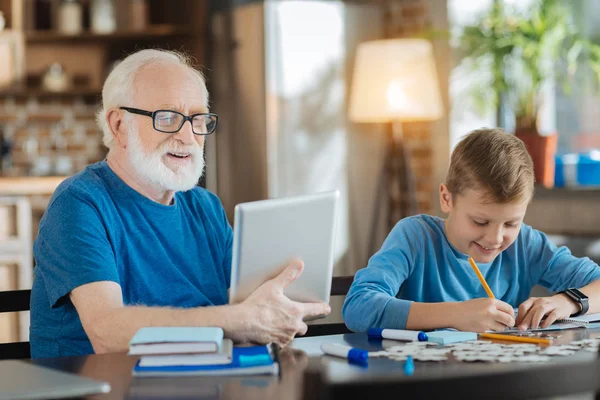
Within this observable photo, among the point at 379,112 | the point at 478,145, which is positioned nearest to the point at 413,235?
the point at 478,145

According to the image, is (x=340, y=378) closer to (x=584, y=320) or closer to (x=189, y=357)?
(x=189, y=357)

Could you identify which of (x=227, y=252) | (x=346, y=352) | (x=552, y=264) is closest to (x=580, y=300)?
(x=552, y=264)

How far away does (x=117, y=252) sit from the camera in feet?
Result: 6.11

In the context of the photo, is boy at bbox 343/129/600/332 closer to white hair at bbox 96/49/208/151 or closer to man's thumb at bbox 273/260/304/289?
man's thumb at bbox 273/260/304/289

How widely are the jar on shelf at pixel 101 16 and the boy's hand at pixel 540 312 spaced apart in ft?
14.1

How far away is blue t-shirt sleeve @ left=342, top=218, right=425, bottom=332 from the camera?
1695 mm

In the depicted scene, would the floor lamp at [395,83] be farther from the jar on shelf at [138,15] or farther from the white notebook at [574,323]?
the white notebook at [574,323]

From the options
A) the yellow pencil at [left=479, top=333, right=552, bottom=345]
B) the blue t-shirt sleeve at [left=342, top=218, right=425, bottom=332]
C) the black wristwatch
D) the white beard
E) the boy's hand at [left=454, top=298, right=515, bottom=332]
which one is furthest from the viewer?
the white beard

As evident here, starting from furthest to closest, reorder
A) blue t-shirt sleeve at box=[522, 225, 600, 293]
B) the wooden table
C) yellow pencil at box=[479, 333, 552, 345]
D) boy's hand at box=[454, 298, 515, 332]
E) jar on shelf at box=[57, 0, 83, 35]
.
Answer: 1. jar on shelf at box=[57, 0, 83, 35]
2. blue t-shirt sleeve at box=[522, 225, 600, 293]
3. boy's hand at box=[454, 298, 515, 332]
4. yellow pencil at box=[479, 333, 552, 345]
5. the wooden table

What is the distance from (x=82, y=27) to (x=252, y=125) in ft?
5.04

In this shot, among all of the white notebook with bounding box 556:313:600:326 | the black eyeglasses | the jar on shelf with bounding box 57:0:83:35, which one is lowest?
the white notebook with bounding box 556:313:600:326

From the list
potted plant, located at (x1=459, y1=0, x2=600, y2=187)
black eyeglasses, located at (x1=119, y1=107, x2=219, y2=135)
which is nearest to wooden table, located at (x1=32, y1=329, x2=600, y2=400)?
black eyeglasses, located at (x1=119, y1=107, x2=219, y2=135)

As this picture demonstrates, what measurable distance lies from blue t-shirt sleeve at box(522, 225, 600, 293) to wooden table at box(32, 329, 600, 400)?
0.47 metres

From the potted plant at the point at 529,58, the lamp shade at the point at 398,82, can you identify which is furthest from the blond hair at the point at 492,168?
the lamp shade at the point at 398,82
